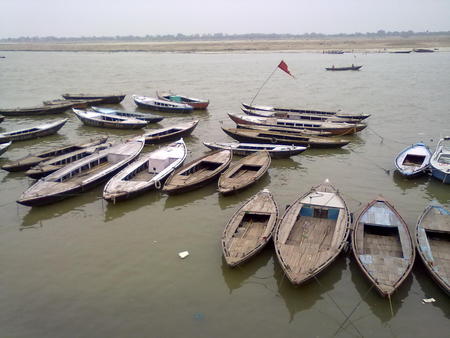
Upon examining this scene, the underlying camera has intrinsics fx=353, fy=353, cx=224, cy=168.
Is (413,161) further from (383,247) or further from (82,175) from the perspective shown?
(82,175)

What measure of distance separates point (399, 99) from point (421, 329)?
4819cm

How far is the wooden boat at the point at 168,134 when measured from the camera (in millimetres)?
32531

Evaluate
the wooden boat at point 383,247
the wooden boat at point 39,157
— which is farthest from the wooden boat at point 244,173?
the wooden boat at point 39,157

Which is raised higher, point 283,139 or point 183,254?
point 283,139

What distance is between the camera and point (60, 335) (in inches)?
509

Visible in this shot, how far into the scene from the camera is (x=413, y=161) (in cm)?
2747

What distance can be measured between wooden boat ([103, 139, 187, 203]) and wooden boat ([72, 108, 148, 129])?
422 inches

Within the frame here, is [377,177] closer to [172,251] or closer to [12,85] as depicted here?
[172,251]

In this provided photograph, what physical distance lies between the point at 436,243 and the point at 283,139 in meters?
16.9

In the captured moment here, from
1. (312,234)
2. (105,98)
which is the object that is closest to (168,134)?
(312,234)

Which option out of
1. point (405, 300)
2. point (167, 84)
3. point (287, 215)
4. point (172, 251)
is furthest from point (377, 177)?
point (167, 84)

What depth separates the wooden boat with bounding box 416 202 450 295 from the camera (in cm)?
1437

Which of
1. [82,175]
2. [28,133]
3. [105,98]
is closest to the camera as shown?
[82,175]

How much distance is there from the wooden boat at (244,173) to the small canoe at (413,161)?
9.76 m
